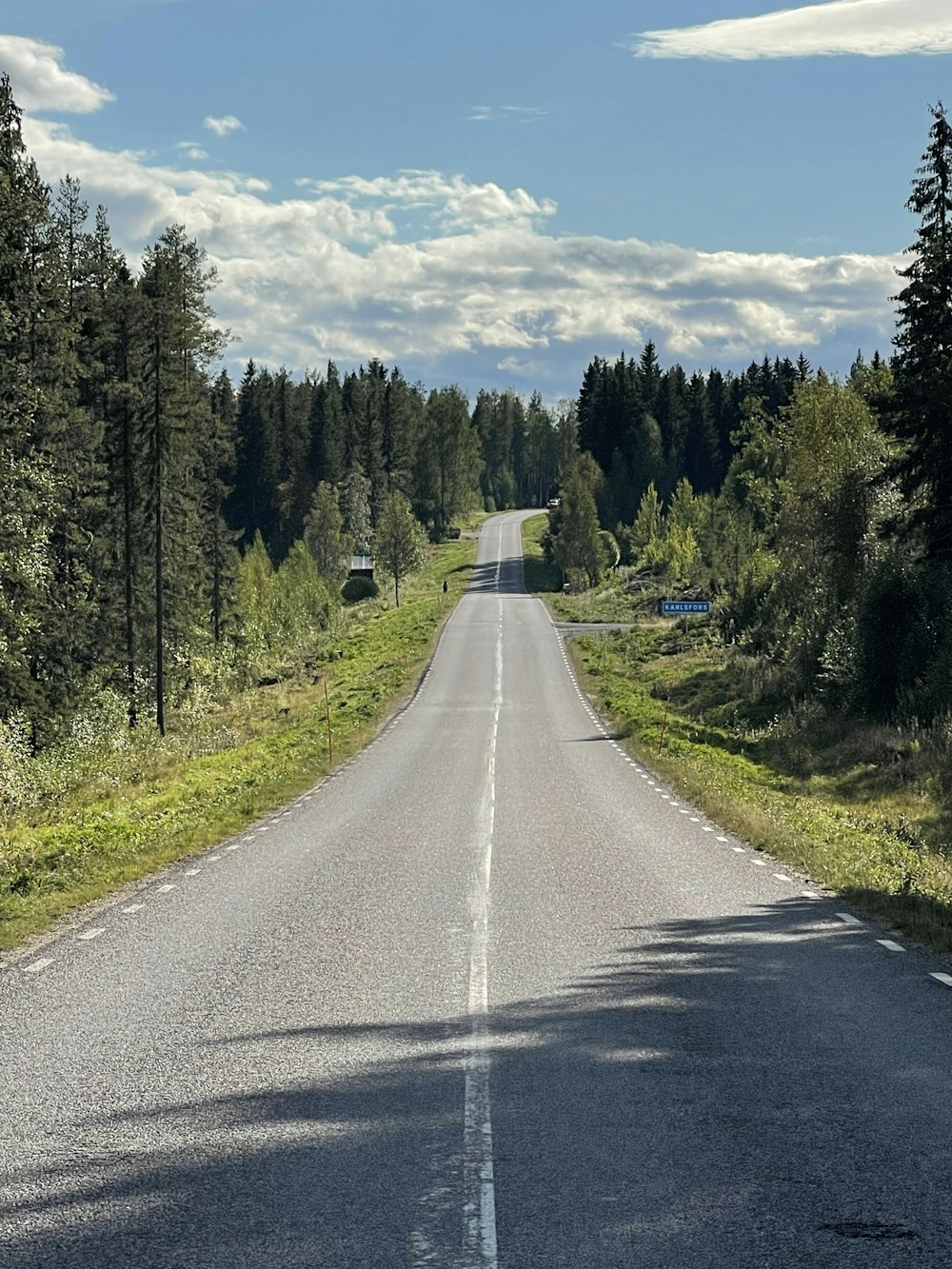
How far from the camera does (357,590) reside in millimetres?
122312

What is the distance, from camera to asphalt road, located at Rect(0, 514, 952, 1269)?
5570 millimetres

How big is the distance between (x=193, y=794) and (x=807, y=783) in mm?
13770

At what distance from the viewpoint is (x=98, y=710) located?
45125mm

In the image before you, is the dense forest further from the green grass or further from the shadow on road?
the shadow on road

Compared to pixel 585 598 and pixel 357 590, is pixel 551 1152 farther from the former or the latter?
pixel 357 590

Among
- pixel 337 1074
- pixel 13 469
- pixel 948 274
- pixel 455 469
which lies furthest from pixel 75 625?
pixel 455 469

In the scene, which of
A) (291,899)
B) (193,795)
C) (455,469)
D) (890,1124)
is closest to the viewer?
(890,1124)

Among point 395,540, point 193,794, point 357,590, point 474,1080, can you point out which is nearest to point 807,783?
point 193,794

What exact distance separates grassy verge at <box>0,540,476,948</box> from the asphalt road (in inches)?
44.2

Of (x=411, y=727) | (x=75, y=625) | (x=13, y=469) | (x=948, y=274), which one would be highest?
(x=948, y=274)

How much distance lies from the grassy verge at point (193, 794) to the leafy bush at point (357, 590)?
46.4 meters

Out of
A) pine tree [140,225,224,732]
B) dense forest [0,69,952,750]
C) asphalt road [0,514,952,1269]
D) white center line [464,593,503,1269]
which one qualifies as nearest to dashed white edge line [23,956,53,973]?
asphalt road [0,514,952,1269]

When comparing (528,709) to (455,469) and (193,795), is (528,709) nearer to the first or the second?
(193,795)

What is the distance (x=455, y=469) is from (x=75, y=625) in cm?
13094
